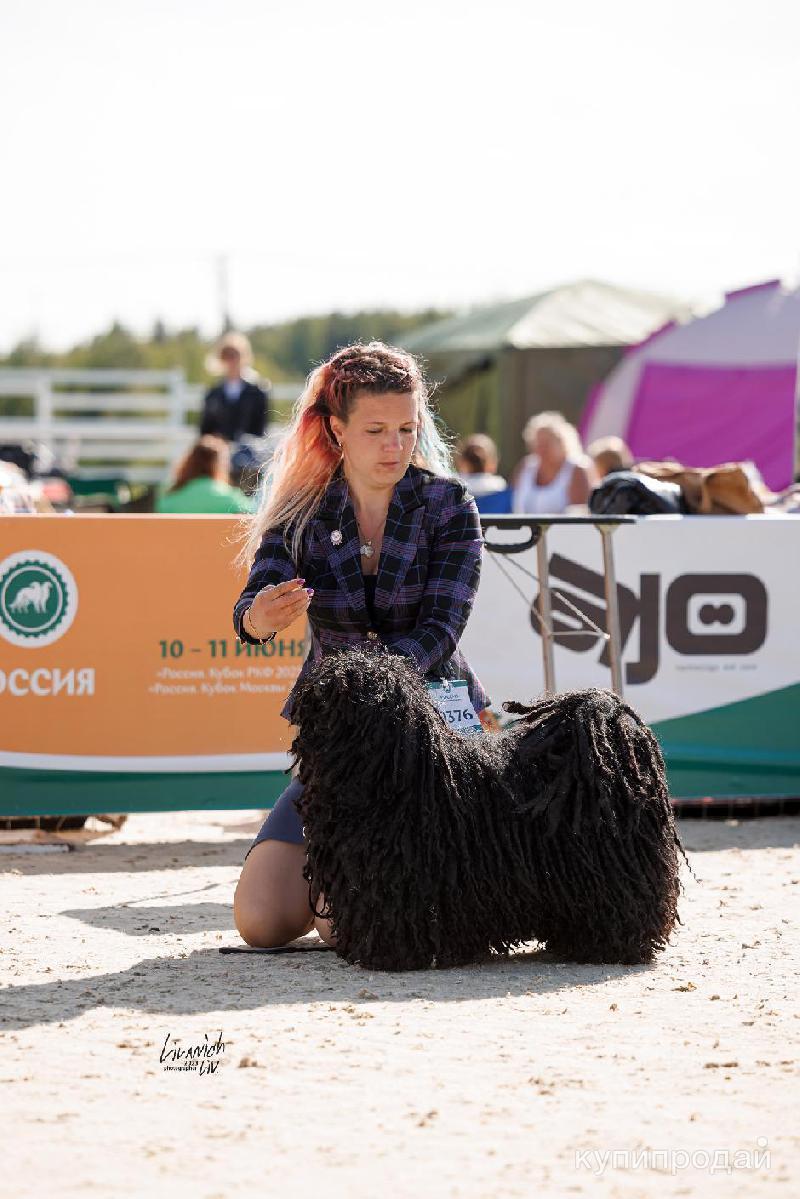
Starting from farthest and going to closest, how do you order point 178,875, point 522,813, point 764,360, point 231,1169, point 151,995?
point 764,360, point 178,875, point 522,813, point 151,995, point 231,1169

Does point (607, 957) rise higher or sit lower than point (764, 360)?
lower

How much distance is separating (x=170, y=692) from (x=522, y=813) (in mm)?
2464

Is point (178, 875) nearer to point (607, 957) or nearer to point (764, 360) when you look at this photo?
point (607, 957)

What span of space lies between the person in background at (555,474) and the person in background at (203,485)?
2402 millimetres

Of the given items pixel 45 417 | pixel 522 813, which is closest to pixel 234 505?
pixel 522 813

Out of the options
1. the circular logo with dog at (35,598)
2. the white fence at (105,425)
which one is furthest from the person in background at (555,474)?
the white fence at (105,425)

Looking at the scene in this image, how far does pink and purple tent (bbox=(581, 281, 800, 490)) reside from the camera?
1419 cm

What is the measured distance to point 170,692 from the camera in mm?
6316

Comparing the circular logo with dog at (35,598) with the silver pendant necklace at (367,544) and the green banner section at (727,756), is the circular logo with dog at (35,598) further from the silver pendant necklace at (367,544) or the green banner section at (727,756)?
the silver pendant necklace at (367,544)

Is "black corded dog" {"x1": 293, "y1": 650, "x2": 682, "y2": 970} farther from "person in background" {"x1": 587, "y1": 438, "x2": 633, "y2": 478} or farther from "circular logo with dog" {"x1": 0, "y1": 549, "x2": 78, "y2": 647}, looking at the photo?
"person in background" {"x1": 587, "y1": 438, "x2": 633, "y2": 478}

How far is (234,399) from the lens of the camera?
1224 cm

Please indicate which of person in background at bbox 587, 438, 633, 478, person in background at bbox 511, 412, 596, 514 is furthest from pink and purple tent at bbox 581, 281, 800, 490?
person in background at bbox 587, 438, 633, 478

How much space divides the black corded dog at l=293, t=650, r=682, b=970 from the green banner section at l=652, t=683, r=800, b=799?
2539mm

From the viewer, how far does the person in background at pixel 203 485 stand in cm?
930
